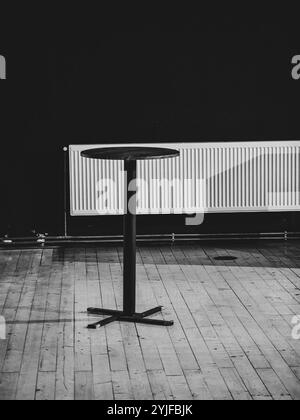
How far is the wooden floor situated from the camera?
363 centimetres

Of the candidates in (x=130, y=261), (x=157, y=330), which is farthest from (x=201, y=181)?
(x=157, y=330)

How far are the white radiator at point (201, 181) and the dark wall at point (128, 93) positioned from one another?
0.60 ft

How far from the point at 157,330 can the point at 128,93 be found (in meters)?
3.10

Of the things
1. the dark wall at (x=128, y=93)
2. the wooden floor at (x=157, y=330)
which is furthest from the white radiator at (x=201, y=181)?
the wooden floor at (x=157, y=330)

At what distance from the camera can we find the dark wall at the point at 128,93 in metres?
7.01

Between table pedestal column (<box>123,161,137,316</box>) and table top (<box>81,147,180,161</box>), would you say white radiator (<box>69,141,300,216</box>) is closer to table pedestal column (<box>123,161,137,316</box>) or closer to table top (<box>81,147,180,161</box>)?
table top (<box>81,147,180,161</box>)

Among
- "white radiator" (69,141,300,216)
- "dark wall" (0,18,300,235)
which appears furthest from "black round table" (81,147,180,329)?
"dark wall" (0,18,300,235)

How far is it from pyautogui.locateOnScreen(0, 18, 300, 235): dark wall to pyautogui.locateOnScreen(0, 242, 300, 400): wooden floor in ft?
2.64

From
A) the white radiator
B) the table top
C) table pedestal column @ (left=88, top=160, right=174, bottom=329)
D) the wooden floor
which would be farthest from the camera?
the white radiator

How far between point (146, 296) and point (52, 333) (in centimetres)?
97

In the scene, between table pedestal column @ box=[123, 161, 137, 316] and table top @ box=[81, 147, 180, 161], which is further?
table pedestal column @ box=[123, 161, 137, 316]

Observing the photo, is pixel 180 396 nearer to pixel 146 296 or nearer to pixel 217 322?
pixel 217 322

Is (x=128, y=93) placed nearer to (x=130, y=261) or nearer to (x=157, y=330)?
(x=130, y=261)

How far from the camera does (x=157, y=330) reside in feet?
14.8
